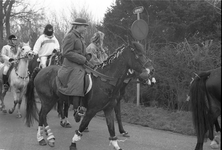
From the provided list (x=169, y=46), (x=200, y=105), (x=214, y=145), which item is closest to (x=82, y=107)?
(x=200, y=105)

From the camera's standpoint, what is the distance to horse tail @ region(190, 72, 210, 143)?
5.23 m

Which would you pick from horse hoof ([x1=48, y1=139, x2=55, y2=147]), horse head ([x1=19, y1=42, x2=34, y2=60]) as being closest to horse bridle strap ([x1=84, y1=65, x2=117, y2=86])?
horse hoof ([x1=48, y1=139, x2=55, y2=147])

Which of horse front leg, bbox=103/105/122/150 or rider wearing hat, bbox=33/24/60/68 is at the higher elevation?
rider wearing hat, bbox=33/24/60/68

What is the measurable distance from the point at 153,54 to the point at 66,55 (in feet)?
17.8

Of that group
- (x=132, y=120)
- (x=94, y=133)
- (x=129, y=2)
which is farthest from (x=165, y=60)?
(x=129, y=2)

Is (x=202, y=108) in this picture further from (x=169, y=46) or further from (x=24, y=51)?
(x=24, y=51)

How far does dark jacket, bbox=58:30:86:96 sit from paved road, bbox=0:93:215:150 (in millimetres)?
1399

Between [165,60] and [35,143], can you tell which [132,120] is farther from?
[35,143]

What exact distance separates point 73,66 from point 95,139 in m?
2.15

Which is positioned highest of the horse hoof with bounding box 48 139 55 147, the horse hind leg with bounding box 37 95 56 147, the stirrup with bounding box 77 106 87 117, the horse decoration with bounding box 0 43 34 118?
the horse decoration with bounding box 0 43 34 118

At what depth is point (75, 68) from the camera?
6059 mm

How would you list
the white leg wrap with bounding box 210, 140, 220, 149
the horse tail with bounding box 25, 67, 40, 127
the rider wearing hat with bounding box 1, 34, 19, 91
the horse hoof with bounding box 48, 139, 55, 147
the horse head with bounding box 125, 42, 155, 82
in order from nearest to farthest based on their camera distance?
the horse head with bounding box 125, 42, 155, 82 → the white leg wrap with bounding box 210, 140, 220, 149 → the horse hoof with bounding box 48, 139, 55, 147 → the horse tail with bounding box 25, 67, 40, 127 → the rider wearing hat with bounding box 1, 34, 19, 91

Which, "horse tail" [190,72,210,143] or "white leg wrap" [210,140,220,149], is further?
"white leg wrap" [210,140,220,149]

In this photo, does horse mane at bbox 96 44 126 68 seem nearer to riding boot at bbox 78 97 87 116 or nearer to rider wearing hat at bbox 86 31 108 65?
riding boot at bbox 78 97 87 116
